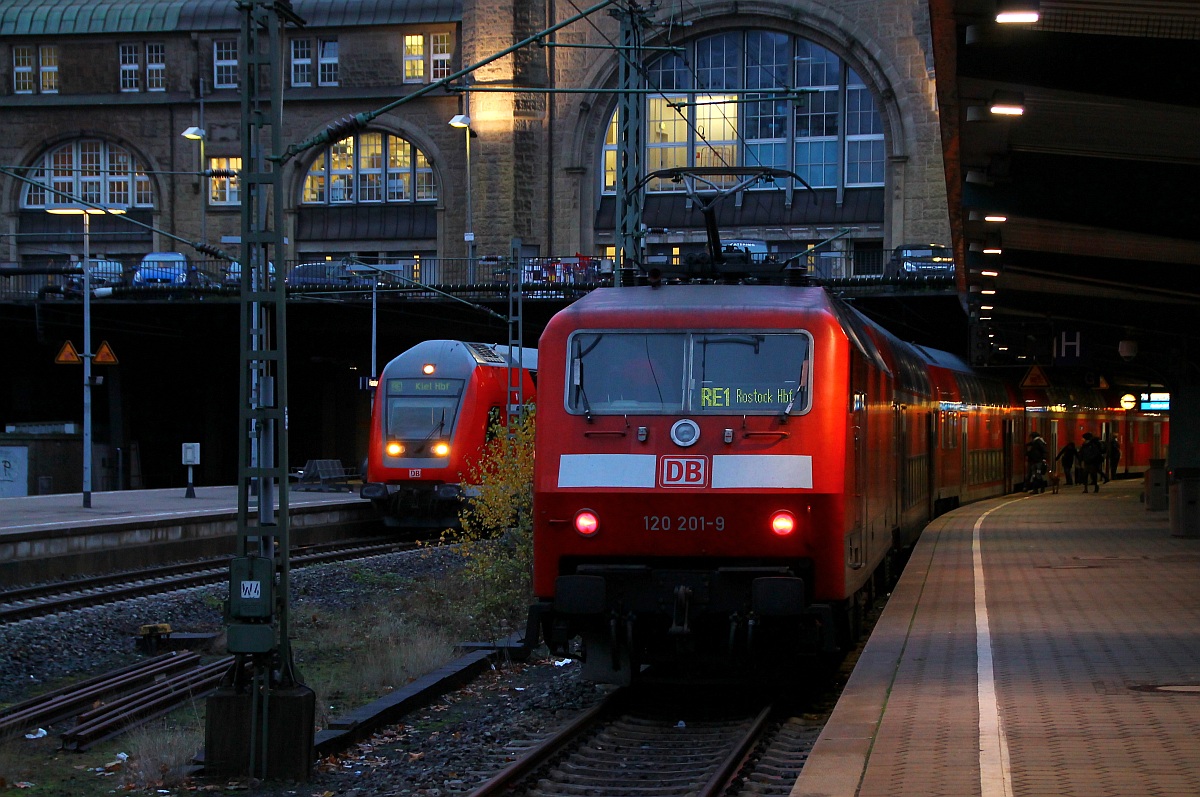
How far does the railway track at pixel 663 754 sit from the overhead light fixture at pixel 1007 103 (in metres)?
4.64

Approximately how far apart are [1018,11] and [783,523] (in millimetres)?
3544

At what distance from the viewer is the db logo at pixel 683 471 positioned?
10.7 metres

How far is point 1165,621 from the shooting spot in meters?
12.9

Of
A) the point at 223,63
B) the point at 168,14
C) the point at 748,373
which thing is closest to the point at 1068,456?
the point at 748,373

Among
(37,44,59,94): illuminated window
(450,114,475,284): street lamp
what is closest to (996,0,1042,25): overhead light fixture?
(450,114,475,284): street lamp

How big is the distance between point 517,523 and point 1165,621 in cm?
808

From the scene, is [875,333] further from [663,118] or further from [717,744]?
[663,118]

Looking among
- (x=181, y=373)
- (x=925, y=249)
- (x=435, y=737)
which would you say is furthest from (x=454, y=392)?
(x=181, y=373)

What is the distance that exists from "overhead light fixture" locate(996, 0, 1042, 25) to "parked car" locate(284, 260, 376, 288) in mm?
37465

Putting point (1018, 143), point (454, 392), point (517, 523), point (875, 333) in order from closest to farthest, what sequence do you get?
point (1018, 143) → point (875, 333) → point (517, 523) → point (454, 392)

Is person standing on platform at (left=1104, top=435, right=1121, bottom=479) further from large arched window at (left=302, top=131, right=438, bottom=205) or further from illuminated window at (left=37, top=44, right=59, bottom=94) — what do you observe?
illuminated window at (left=37, top=44, right=59, bottom=94)

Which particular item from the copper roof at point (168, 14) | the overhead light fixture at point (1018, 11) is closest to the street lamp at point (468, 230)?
the copper roof at point (168, 14)

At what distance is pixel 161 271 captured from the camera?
175 ft

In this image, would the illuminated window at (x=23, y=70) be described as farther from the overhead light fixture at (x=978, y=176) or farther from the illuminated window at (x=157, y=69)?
the overhead light fixture at (x=978, y=176)
